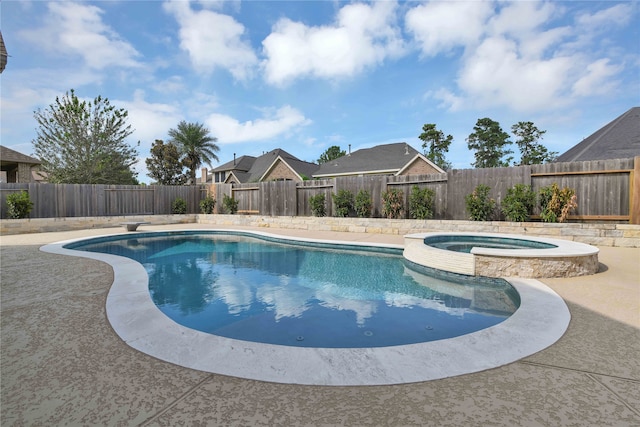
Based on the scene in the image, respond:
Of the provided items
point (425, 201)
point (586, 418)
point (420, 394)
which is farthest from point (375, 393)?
point (425, 201)

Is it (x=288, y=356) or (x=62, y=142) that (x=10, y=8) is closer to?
(x=288, y=356)

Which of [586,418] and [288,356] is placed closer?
[586,418]

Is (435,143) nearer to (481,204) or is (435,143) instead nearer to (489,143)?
(489,143)

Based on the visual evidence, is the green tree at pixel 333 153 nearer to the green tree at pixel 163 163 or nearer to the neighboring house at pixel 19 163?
the green tree at pixel 163 163

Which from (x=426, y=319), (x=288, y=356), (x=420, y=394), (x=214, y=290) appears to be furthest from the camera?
(x=214, y=290)

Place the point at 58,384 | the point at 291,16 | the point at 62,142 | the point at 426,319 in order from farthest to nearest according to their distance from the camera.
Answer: the point at 62,142 < the point at 291,16 < the point at 426,319 < the point at 58,384

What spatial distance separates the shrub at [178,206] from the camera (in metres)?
17.1

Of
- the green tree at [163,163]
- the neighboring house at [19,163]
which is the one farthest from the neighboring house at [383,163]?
the neighboring house at [19,163]

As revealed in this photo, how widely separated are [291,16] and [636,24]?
1109 centimetres

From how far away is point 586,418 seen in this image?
162 centimetres

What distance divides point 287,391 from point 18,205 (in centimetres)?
1615

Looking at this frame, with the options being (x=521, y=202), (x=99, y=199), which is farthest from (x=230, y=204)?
(x=521, y=202)

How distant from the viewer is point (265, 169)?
Answer: 30.7 metres

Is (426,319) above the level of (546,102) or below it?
below
